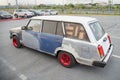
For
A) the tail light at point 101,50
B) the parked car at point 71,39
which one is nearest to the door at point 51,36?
the parked car at point 71,39

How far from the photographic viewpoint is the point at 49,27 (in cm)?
459

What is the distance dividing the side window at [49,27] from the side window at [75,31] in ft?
1.58

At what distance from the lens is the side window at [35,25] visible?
16.2 ft

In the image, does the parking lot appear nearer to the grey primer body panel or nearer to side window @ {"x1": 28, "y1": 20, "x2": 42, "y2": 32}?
the grey primer body panel

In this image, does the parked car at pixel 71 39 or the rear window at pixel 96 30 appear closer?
the parked car at pixel 71 39

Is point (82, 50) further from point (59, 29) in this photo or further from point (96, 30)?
point (59, 29)

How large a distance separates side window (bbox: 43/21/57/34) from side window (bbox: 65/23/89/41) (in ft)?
1.58

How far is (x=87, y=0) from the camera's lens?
60.7 m

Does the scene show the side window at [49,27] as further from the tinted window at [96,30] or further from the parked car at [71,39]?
the tinted window at [96,30]

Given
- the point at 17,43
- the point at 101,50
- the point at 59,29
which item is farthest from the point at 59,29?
the point at 17,43

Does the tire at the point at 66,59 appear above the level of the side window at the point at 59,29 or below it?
below

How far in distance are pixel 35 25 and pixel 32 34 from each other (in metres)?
0.36

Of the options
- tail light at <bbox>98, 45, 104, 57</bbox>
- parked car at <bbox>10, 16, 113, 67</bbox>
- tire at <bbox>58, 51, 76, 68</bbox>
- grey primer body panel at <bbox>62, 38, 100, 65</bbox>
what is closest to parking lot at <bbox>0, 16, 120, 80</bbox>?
tire at <bbox>58, 51, 76, 68</bbox>

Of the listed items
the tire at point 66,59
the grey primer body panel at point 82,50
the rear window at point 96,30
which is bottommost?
the tire at point 66,59
